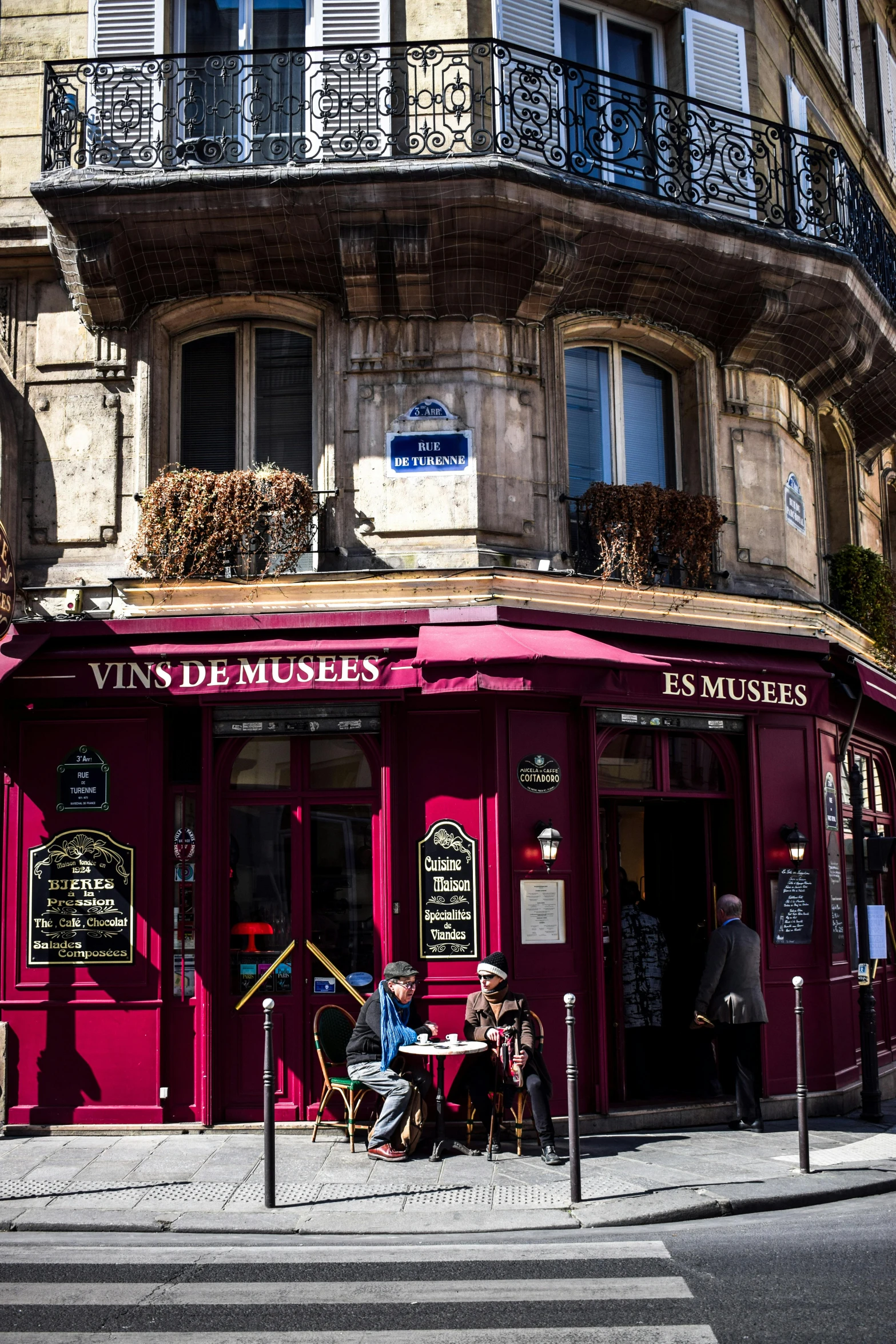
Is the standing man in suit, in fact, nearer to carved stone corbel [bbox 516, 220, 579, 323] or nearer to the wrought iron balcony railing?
carved stone corbel [bbox 516, 220, 579, 323]

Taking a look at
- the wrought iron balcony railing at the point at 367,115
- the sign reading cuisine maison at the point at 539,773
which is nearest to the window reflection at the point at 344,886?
the sign reading cuisine maison at the point at 539,773

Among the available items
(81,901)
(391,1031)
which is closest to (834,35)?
(391,1031)

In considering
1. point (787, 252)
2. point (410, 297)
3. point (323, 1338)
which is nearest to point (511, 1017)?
point (323, 1338)

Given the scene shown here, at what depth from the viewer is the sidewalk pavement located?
8.31 meters

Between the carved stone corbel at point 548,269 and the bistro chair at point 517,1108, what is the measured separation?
6.05 meters

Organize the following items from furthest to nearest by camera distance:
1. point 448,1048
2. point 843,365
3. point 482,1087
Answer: point 843,365, point 482,1087, point 448,1048

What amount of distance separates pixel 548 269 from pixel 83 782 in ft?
19.4

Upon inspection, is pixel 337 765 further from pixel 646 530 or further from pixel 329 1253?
pixel 329 1253

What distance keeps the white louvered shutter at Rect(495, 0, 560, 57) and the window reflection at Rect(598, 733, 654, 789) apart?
6.10 m

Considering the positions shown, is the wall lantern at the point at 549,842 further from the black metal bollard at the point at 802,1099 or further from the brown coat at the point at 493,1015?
the black metal bollard at the point at 802,1099

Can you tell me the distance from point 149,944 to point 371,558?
12.2 ft

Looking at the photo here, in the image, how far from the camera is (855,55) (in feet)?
56.5

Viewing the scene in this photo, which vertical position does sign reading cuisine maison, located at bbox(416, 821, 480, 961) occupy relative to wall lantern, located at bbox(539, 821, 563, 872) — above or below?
below

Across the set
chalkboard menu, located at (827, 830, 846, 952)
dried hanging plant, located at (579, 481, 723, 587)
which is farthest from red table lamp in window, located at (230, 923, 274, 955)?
chalkboard menu, located at (827, 830, 846, 952)
